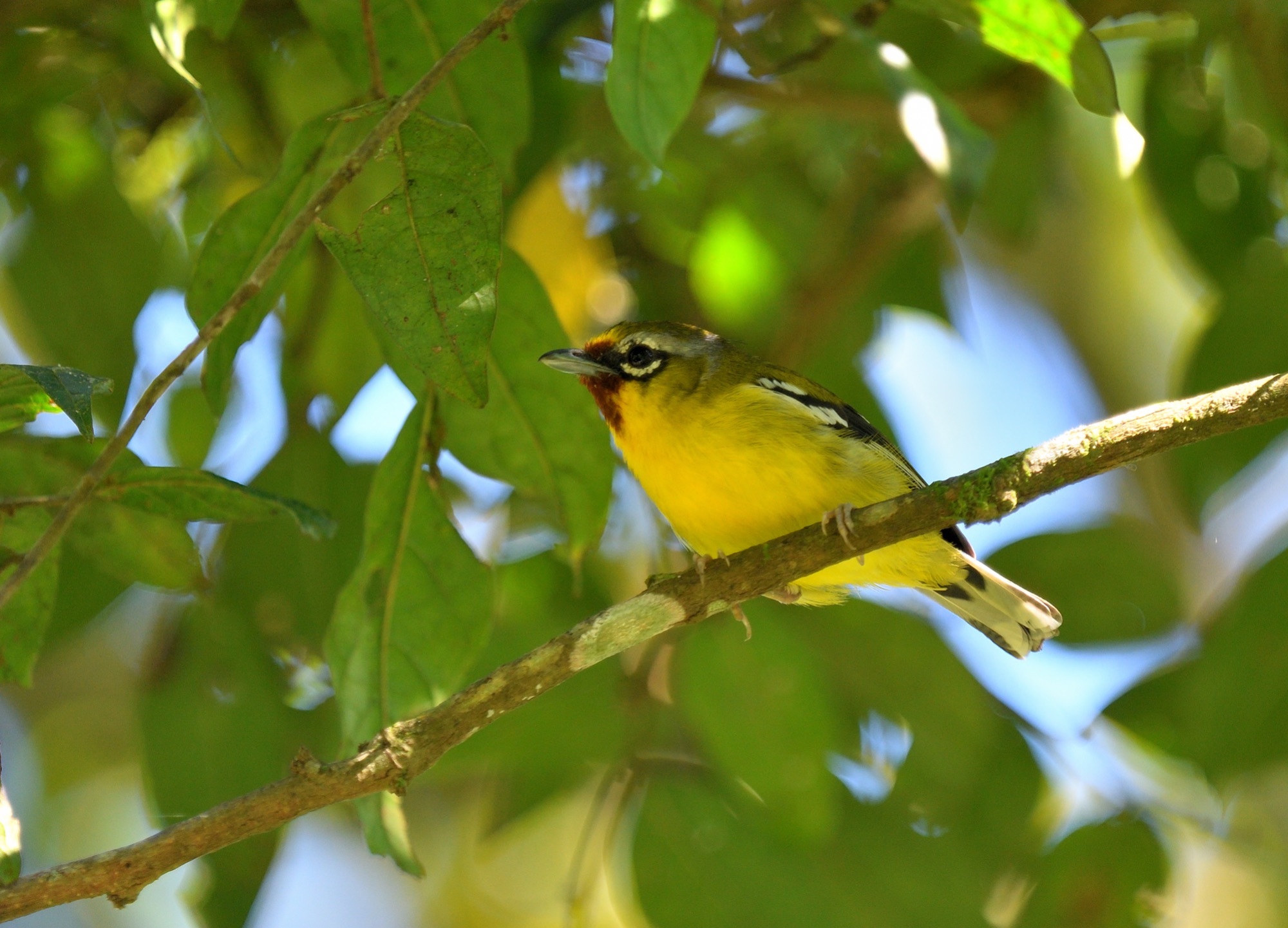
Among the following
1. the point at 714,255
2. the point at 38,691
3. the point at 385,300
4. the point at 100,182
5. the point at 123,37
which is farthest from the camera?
the point at 38,691

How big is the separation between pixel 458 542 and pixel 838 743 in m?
1.81

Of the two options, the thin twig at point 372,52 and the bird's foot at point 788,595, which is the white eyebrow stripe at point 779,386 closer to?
the bird's foot at point 788,595

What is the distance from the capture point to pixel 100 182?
4105 millimetres

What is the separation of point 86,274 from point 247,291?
195cm

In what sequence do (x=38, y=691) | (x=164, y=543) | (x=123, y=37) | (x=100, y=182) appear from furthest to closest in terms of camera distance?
(x=38, y=691), (x=100, y=182), (x=123, y=37), (x=164, y=543)

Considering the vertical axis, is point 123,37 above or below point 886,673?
above

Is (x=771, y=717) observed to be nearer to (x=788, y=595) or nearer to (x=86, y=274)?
(x=788, y=595)

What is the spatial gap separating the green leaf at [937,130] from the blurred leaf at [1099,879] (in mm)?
2334

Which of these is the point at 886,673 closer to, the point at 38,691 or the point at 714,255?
the point at 714,255

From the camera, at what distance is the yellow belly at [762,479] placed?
12.0 feet

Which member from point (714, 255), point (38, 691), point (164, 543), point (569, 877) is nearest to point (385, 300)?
point (164, 543)

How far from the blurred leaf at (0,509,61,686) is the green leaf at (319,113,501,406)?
102 centimetres

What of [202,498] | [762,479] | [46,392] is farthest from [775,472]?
[46,392]

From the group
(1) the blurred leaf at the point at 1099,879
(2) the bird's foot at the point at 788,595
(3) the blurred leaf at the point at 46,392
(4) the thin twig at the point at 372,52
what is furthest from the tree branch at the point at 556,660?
(1) the blurred leaf at the point at 1099,879
